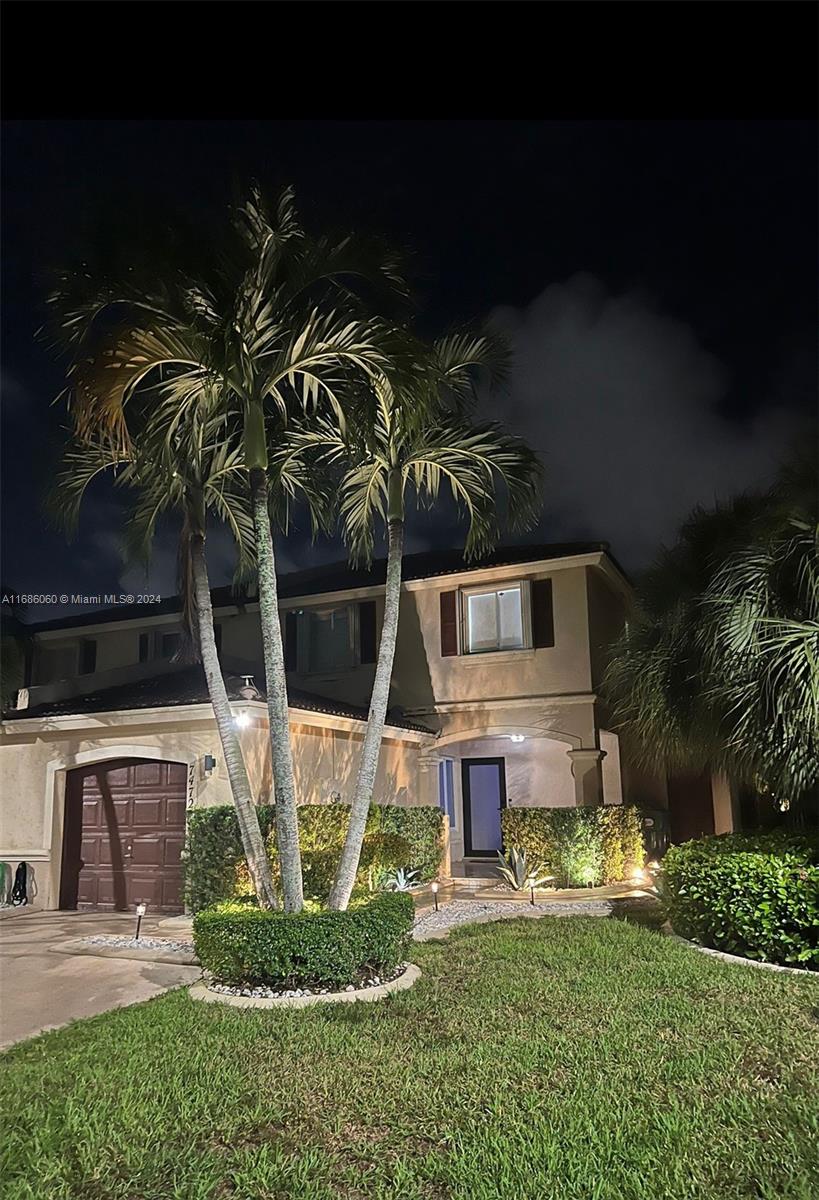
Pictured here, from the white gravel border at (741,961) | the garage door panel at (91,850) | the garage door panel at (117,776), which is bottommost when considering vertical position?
the white gravel border at (741,961)

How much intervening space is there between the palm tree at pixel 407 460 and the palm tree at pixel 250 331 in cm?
55

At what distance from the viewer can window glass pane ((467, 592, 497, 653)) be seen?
18406mm

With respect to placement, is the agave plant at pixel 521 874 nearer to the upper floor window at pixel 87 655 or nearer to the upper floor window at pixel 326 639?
the upper floor window at pixel 326 639

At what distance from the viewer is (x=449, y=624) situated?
18.5 metres

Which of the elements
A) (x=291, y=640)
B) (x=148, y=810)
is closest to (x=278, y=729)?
(x=148, y=810)

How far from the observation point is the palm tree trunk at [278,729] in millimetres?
8117

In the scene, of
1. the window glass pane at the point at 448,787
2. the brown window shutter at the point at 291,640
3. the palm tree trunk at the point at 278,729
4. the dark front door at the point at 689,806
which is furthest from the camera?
the dark front door at the point at 689,806

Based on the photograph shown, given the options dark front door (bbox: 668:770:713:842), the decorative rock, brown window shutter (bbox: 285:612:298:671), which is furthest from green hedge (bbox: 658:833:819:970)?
dark front door (bbox: 668:770:713:842)

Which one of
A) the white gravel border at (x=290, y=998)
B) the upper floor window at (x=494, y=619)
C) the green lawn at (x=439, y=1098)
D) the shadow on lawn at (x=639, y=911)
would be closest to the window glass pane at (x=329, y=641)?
the upper floor window at (x=494, y=619)

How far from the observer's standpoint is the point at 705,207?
5844 millimetres

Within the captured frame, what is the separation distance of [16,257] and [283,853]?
6.80m

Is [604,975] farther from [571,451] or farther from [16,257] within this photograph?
[571,451]

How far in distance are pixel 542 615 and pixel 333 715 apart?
516 cm

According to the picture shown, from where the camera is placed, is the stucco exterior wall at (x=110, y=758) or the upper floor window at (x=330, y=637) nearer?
the stucco exterior wall at (x=110, y=758)
